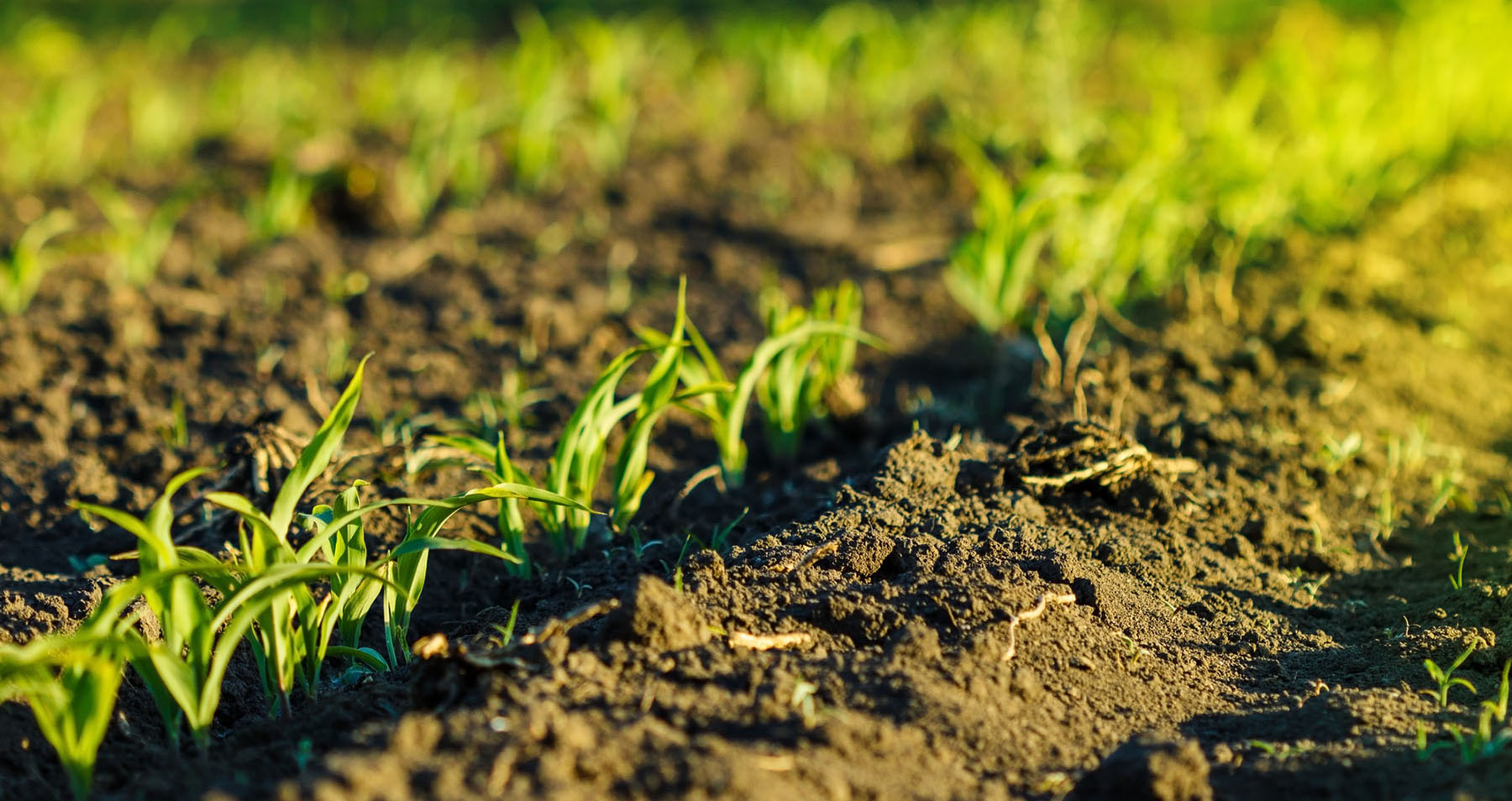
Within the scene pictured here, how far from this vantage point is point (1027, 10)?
21.1 feet

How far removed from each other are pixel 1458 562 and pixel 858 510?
127 centimetres

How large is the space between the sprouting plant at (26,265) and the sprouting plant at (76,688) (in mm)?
2173

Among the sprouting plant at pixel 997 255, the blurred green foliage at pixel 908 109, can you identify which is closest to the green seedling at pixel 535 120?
the blurred green foliage at pixel 908 109

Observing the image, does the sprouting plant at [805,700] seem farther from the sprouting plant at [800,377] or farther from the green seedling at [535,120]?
the green seedling at [535,120]

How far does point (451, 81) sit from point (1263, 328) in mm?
3585

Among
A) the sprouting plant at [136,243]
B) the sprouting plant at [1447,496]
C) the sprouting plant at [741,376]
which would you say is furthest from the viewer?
the sprouting plant at [136,243]

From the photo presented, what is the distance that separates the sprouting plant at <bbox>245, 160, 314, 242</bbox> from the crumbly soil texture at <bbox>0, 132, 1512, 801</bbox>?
0.06 metres

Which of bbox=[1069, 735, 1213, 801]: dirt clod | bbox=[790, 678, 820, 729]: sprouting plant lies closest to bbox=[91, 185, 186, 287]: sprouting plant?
bbox=[790, 678, 820, 729]: sprouting plant

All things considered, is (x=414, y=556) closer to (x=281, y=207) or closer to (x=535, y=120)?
(x=281, y=207)

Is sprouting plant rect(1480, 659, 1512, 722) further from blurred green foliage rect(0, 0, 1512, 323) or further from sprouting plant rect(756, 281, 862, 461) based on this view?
blurred green foliage rect(0, 0, 1512, 323)

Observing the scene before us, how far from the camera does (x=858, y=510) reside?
2.25 meters

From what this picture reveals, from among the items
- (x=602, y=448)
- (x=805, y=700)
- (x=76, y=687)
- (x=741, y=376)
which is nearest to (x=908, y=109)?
(x=741, y=376)

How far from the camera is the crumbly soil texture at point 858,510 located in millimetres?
1637

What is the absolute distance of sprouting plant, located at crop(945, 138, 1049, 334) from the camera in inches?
128
